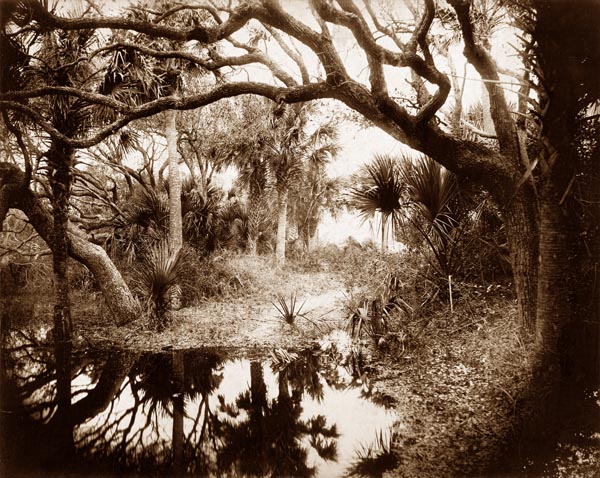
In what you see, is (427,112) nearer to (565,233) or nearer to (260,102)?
(565,233)

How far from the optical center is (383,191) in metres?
6.32

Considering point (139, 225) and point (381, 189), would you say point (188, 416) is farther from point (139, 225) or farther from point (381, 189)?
point (139, 225)

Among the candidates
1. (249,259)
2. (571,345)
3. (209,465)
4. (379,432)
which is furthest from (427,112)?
(249,259)

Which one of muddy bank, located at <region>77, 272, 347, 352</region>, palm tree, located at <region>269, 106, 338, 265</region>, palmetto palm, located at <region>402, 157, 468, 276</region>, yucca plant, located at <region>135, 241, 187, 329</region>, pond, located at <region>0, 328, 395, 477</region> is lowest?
pond, located at <region>0, 328, 395, 477</region>

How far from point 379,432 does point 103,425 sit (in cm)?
320

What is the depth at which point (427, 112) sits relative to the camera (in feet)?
14.9

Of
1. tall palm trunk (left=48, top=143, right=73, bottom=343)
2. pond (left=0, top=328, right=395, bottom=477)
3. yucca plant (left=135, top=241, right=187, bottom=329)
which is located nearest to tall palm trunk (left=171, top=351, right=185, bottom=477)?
pond (left=0, top=328, right=395, bottom=477)

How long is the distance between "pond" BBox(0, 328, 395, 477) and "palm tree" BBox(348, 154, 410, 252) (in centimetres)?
267

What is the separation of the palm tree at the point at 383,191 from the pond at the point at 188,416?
2.67 m

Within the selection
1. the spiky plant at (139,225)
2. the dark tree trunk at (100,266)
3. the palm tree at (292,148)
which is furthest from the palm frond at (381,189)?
the palm tree at (292,148)

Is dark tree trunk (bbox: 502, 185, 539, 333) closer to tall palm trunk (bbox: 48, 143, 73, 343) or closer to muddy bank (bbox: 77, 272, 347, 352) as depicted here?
muddy bank (bbox: 77, 272, 347, 352)

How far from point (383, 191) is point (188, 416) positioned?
14.4ft

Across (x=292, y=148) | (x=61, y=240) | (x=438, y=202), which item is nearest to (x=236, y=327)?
(x=61, y=240)

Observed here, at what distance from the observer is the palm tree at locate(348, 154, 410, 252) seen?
632cm
